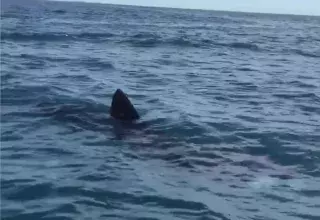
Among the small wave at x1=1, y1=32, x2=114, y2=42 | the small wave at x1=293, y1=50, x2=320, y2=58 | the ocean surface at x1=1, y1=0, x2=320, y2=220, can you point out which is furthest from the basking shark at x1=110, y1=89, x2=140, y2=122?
the small wave at x1=293, y1=50, x2=320, y2=58

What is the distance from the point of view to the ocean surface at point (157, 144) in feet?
32.5

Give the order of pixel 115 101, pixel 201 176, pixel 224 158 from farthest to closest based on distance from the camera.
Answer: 1. pixel 115 101
2. pixel 224 158
3. pixel 201 176

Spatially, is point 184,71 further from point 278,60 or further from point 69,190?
point 69,190

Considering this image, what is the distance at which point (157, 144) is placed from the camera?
13500mm

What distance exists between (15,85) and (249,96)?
8562 millimetres

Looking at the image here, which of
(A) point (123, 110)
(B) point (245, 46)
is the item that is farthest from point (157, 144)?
(B) point (245, 46)

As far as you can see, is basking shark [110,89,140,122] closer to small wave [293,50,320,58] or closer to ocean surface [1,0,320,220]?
ocean surface [1,0,320,220]

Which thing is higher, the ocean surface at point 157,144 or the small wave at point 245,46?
the small wave at point 245,46

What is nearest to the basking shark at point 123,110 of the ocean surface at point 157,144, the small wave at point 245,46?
the ocean surface at point 157,144

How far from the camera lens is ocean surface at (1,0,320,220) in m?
9.91

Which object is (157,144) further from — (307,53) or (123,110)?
(307,53)

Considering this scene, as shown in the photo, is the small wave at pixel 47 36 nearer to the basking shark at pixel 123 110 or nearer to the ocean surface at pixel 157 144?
the ocean surface at pixel 157 144

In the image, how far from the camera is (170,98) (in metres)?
19.7

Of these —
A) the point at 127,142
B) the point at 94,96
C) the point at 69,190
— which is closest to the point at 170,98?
the point at 94,96
